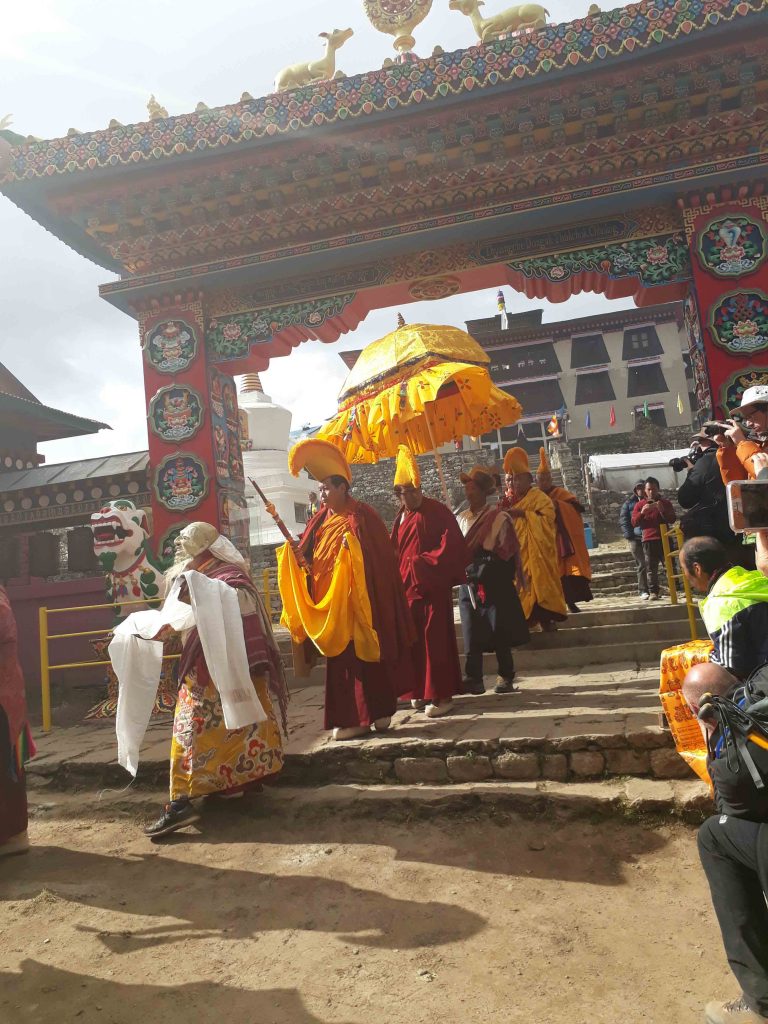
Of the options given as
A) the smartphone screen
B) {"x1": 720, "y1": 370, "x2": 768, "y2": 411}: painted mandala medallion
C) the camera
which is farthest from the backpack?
{"x1": 720, "y1": 370, "x2": 768, "y2": 411}: painted mandala medallion

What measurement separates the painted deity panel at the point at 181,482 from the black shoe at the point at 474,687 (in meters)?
3.29

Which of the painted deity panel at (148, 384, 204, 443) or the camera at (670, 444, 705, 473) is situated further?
the painted deity panel at (148, 384, 204, 443)

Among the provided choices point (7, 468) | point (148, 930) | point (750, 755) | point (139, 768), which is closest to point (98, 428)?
point (7, 468)

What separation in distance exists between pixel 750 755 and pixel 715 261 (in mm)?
6071

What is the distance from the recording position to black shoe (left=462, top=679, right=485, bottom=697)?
5910mm

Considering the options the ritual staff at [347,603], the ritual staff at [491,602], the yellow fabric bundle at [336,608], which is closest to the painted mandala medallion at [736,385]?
the ritual staff at [491,602]

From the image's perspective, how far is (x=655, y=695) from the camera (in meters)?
4.99

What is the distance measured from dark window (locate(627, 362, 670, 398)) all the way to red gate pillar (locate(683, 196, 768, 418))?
26.4 meters

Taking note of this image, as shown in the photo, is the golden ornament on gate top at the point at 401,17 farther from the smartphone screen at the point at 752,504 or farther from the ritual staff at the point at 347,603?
the smartphone screen at the point at 752,504

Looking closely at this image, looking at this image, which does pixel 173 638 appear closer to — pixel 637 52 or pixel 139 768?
pixel 139 768

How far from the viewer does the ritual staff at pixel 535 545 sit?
7.16 metres

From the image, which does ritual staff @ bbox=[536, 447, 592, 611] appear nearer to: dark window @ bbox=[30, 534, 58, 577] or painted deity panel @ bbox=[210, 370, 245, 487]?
painted deity panel @ bbox=[210, 370, 245, 487]

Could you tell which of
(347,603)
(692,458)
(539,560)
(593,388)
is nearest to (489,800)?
(347,603)

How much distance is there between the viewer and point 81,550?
25.9ft
